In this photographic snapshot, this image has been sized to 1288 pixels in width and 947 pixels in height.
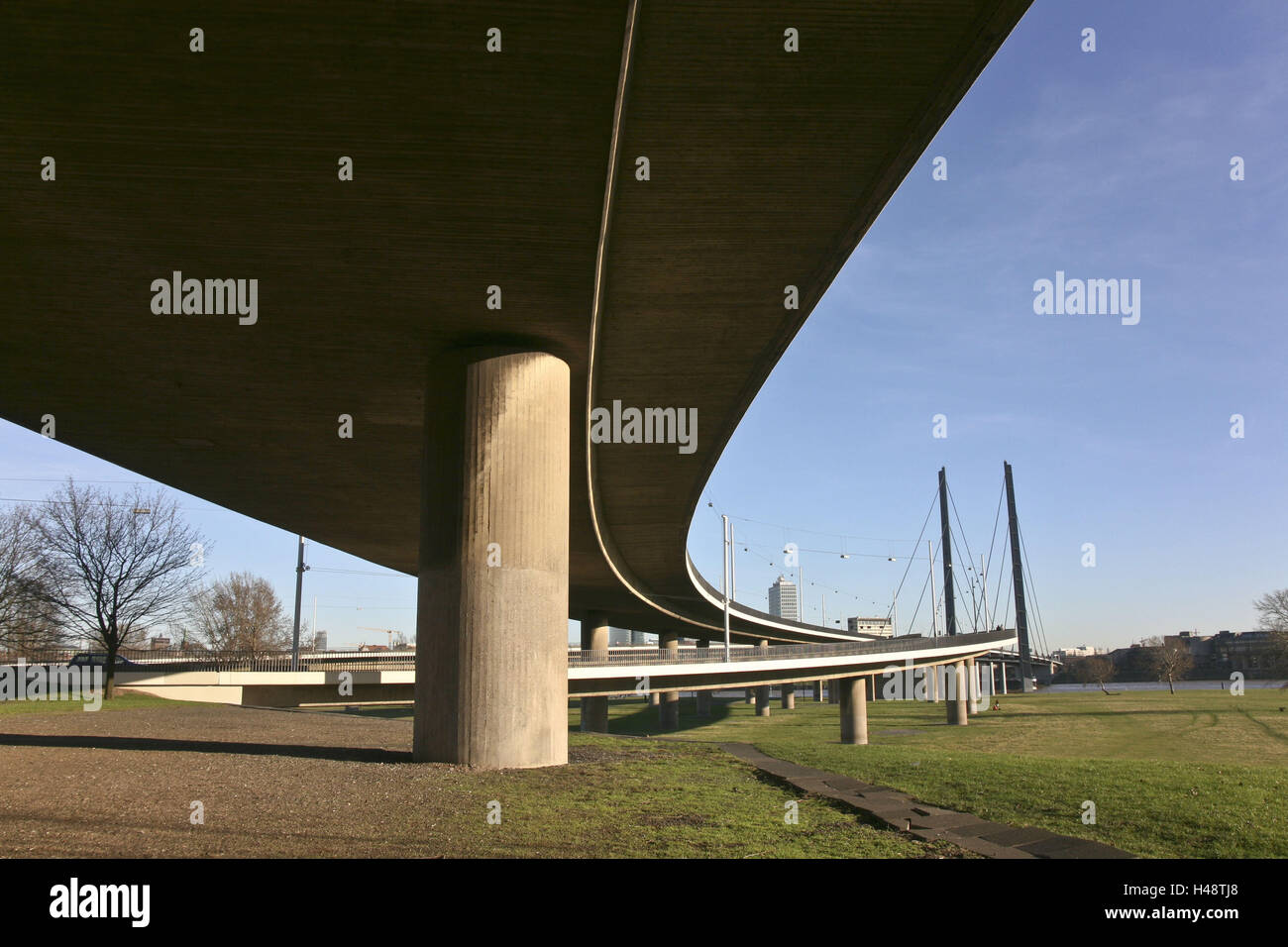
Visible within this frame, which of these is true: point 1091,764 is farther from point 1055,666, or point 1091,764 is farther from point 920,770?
point 1055,666

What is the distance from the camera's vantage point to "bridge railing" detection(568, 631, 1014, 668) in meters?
31.3

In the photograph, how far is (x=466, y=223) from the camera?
13141 millimetres

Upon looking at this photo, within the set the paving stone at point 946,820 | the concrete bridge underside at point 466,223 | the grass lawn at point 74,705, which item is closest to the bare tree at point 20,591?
the grass lawn at point 74,705

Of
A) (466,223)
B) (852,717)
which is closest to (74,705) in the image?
(466,223)

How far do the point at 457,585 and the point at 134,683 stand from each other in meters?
26.2

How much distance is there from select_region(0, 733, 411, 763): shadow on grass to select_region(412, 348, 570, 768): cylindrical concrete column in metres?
1.24

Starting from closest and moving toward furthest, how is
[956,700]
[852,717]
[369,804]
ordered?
[369,804]
[852,717]
[956,700]

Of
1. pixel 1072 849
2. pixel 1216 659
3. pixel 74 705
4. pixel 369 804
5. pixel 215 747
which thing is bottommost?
pixel 1216 659

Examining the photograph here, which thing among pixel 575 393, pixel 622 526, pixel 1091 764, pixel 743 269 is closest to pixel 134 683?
pixel 622 526

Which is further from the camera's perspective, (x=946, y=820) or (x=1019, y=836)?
(x=946, y=820)

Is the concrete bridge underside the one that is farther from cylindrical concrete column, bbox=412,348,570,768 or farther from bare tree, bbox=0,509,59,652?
bare tree, bbox=0,509,59,652

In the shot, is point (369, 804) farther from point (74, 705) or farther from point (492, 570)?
point (74, 705)

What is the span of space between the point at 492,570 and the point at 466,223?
6075 mm

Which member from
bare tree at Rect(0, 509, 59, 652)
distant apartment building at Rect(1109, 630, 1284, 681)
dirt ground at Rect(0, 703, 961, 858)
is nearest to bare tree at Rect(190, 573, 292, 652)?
bare tree at Rect(0, 509, 59, 652)
